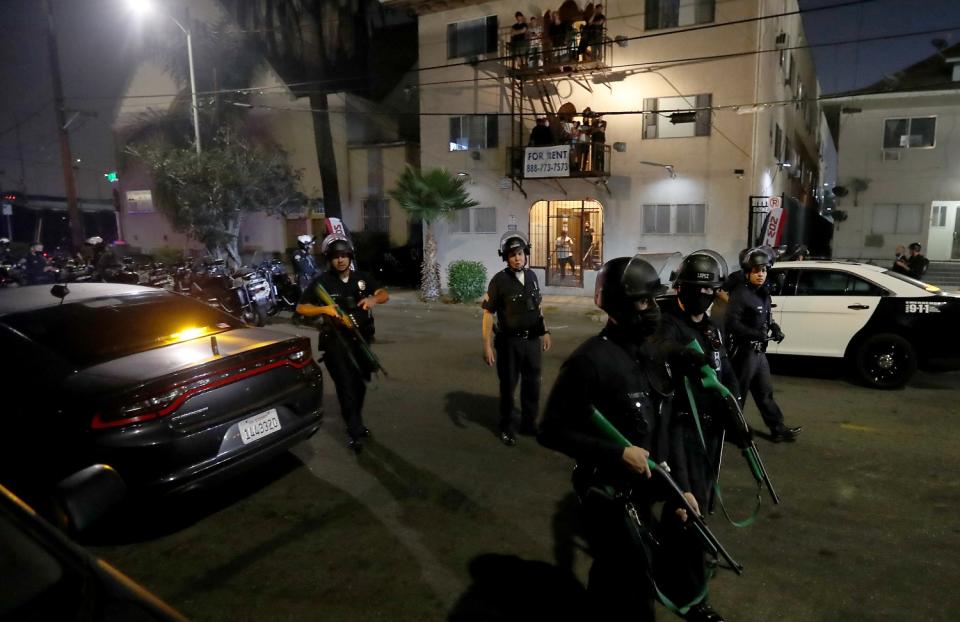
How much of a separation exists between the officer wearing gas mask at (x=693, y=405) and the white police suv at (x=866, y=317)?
4.58 meters

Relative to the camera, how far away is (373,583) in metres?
3.22

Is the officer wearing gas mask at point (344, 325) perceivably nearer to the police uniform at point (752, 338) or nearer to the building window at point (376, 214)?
the police uniform at point (752, 338)

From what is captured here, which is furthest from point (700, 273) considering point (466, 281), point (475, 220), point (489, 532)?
point (475, 220)

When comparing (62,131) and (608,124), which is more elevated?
(62,131)

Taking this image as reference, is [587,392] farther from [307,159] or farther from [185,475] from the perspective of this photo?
[307,159]

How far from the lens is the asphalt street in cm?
305

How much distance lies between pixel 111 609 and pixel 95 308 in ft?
10.4

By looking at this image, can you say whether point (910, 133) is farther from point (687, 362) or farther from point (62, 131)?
point (62, 131)

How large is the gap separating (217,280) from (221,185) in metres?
8.91

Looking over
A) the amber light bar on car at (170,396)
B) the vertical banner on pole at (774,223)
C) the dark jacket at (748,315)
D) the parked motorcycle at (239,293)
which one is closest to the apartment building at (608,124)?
the vertical banner on pole at (774,223)

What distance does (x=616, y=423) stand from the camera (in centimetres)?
227

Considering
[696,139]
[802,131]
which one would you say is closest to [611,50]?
[696,139]

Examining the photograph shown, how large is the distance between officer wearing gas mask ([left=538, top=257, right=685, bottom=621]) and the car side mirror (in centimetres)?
159

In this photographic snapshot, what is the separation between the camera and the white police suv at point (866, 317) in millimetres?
6738
